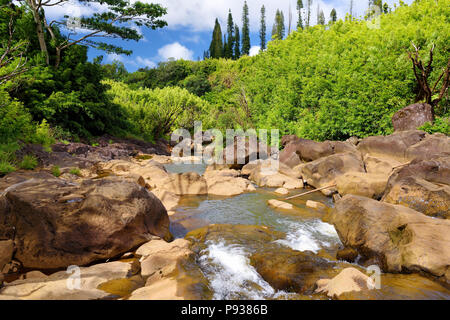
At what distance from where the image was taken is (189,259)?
13.2 ft

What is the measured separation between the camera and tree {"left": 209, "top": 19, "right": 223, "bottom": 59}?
192ft

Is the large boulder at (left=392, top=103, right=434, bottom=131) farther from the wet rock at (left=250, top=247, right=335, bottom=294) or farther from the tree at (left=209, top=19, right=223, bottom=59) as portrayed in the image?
the tree at (left=209, top=19, right=223, bottom=59)

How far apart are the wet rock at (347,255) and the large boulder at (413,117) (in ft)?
30.5

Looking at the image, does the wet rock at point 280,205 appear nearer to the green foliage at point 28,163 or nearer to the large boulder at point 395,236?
the large boulder at point 395,236

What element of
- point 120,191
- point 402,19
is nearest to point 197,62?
point 402,19

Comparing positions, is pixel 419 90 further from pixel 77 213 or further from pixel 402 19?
pixel 77 213

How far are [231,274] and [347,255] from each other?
86.9 inches

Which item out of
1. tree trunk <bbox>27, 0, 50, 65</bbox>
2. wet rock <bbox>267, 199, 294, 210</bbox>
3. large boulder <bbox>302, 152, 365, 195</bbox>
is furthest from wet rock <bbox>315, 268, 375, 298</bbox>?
tree trunk <bbox>27, 0, 50, 65</bbox>

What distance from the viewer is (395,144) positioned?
9.52 metres

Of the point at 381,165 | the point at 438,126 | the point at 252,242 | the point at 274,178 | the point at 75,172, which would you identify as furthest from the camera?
the point at 438,126

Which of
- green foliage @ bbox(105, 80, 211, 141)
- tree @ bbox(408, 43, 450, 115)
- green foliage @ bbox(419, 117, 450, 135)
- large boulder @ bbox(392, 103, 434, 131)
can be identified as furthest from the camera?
green foliage @ bbox(105, 80, 211, 141)

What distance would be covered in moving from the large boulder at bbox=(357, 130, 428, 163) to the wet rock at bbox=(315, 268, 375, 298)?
7541 millimetres

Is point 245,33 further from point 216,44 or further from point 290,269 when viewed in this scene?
point 290,269

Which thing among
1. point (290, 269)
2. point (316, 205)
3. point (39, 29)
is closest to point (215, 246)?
point (290, 269)
